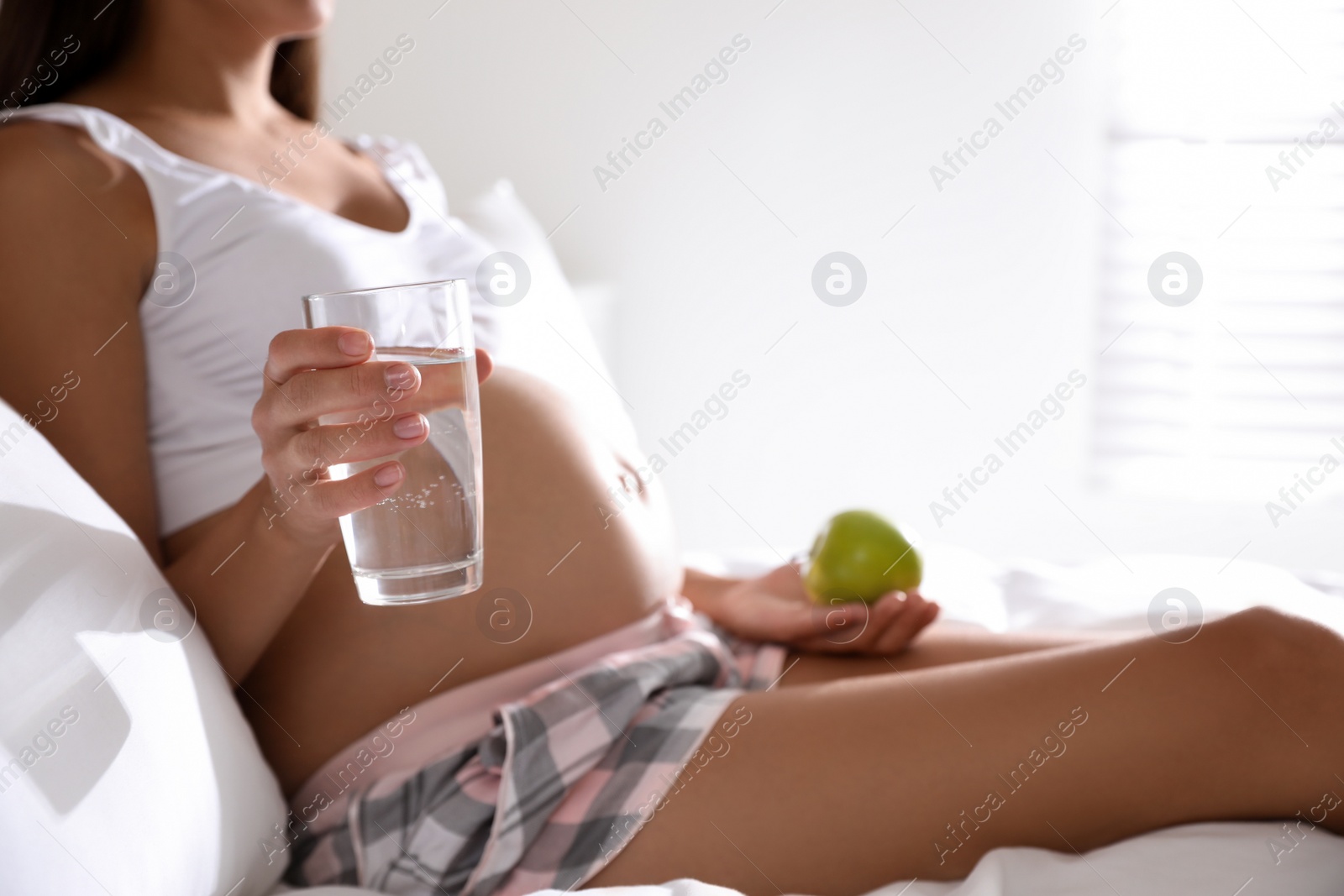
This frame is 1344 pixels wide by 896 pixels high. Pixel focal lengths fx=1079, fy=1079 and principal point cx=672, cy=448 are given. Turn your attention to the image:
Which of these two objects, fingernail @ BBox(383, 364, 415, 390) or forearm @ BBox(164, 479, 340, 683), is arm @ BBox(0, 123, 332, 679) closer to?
forearm @ BBox(164, 479, 340, 683)

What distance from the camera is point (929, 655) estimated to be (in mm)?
949

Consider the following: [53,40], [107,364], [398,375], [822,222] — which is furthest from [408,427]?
[822,222]

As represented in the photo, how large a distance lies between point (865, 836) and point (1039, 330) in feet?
5.42

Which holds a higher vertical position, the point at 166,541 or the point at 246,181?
the point at 246,181

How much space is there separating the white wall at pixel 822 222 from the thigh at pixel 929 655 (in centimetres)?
128

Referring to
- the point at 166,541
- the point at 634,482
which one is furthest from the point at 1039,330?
the point at 166,541

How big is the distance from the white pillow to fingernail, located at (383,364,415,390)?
253mm

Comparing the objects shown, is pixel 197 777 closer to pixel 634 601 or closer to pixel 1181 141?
pixel 634 601

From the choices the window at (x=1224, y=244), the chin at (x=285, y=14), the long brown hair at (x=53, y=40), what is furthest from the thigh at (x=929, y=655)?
the window at (x=1224, y=244)

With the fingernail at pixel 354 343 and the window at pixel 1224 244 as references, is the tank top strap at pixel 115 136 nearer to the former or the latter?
the fingernail at pixel 354 343

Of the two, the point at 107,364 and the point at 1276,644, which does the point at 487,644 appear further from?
the point at 1276,644

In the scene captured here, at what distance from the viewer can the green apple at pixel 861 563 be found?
103cm

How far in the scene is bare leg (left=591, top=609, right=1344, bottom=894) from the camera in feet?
2.31

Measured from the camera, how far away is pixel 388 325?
0.57 metres
